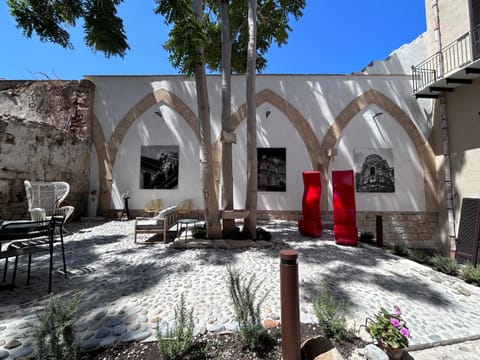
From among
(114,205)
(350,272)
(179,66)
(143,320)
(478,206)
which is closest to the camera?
(143,320)

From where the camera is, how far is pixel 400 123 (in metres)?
8.45

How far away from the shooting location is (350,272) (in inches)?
136

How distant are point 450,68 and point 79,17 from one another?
1168 cm

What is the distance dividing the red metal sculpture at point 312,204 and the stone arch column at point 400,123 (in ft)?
9.01

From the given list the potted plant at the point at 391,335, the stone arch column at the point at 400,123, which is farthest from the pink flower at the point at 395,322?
the stone arch column at the point at 400,123

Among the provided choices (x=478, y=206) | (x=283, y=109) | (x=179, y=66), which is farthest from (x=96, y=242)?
(x=478, y=206)

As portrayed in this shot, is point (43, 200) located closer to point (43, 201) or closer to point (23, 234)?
point (43, 201)

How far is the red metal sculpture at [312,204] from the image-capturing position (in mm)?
5523

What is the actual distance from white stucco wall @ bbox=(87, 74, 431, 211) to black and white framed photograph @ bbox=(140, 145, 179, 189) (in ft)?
0.69

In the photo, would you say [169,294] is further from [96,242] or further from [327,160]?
[327,160]

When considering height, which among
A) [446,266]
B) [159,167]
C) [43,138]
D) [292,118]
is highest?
[292,118]

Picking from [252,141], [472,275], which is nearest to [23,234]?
[252,141]

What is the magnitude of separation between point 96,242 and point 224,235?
307 centimetres

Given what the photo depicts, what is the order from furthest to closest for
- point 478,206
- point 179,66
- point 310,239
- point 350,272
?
point 478,206 → point 310,239 → point 179,66 → point 350,272
